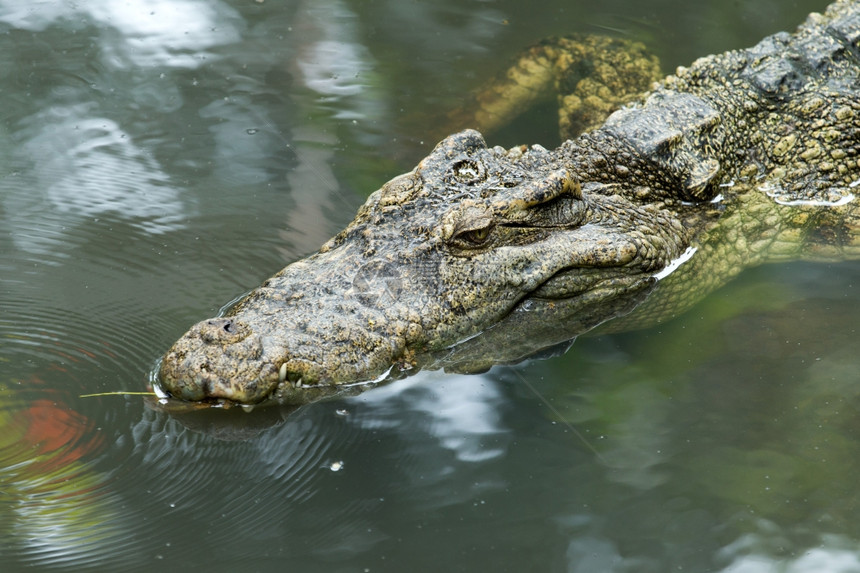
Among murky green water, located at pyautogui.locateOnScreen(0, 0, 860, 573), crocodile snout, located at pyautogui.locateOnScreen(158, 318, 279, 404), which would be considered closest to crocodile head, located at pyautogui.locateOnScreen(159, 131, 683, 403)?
crocodile snout, located at pyautogui.locateOnScreen(158, 318, 279, 404)

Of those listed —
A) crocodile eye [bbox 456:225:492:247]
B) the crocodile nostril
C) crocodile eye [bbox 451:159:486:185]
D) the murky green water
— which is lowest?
the murky green water

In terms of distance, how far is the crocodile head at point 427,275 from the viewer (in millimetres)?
3498

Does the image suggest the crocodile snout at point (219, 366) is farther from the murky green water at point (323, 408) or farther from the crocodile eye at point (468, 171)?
the crocodile eye at point (468, 171)

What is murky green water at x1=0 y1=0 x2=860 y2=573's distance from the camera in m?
3.09

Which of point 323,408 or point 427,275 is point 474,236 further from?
point 323,408

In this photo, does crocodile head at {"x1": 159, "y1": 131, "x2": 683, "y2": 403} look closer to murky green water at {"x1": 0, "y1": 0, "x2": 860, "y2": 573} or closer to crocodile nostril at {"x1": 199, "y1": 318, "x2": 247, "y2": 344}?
crocodile nostril at {"x1": 199, "y1": 318, "x2": 247, "y2": 344}

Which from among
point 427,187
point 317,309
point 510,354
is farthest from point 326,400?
point 427,187

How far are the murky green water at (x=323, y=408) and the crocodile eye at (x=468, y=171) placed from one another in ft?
3.26

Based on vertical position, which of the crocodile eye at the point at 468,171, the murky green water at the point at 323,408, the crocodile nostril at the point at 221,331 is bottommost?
the murky green water at the point at 323,408

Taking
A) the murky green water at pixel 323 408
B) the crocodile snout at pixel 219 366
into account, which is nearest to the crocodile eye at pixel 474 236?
the murky green water at pixel 323 408

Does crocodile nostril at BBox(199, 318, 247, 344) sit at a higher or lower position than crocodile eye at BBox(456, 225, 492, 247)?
lower

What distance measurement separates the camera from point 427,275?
13.0 ft

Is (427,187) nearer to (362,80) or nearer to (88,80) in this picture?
(362,80)

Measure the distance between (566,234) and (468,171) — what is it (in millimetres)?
599
